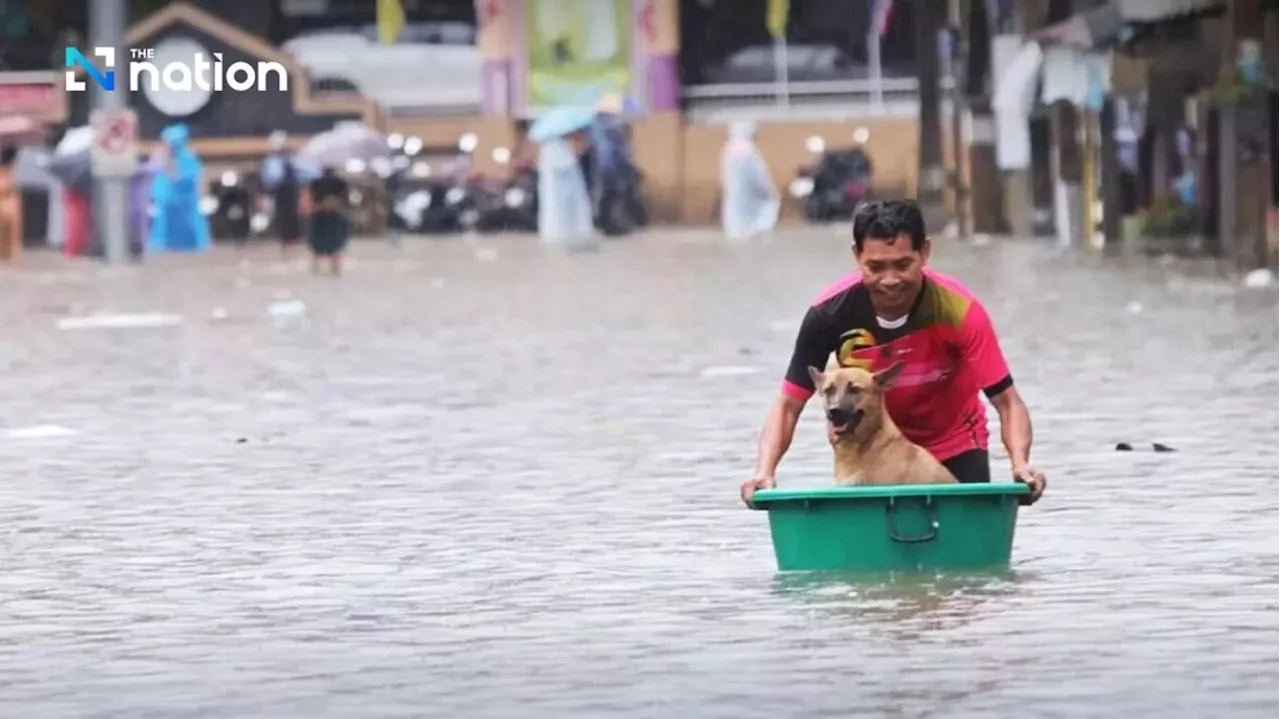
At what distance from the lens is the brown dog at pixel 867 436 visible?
1001 centimetres

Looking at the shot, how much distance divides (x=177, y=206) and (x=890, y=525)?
1918 inches

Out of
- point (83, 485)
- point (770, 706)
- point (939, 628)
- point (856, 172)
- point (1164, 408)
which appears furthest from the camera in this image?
point (856, 172)

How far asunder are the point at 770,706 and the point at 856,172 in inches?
2402

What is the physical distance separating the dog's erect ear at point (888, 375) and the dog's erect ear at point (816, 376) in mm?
154

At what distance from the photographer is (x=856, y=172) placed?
2712 inches

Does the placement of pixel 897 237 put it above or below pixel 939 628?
above

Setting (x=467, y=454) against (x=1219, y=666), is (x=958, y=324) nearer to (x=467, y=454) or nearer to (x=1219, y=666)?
(x=1219, y=666)

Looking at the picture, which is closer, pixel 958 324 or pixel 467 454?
pixel 958 324

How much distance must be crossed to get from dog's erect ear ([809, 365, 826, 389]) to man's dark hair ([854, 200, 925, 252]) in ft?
1.19

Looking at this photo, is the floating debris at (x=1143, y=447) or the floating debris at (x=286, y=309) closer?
the floating debris at (x=1143, y=447)

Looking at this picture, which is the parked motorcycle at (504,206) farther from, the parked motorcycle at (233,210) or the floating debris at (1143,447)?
the floating debris at (1143,447)

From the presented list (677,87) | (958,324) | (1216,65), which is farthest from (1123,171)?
(958,324)

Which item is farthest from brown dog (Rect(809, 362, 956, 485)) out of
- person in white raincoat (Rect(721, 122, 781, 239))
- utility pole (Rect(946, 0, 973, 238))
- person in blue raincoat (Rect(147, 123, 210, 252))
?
person in white raincoat (Rect(721, 122, 781, 239))

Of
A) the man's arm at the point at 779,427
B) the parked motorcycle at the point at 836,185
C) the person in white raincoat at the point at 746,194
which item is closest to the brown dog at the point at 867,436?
the man's arm at the point at 779,427
